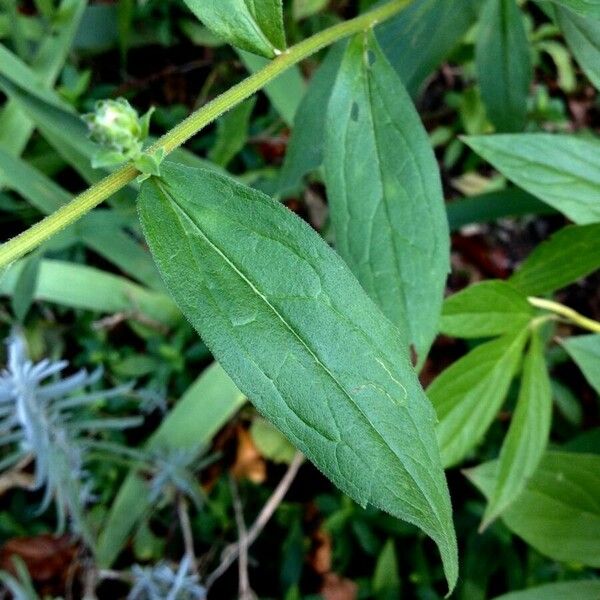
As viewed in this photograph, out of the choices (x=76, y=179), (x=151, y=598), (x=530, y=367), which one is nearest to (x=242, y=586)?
(x=151, y=598)

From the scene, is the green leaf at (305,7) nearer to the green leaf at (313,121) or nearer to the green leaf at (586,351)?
the green leaf at (313,121)

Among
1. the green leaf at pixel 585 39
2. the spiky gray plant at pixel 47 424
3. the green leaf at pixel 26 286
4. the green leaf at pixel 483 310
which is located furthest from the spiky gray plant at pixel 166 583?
the green leaf at pixel 585 39

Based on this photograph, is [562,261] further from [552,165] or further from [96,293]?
[96,293]

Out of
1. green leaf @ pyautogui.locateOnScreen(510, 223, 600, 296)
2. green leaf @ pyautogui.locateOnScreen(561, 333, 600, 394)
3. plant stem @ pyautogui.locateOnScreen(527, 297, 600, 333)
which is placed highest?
green leaf @ pyautogui.locateOnScreen(510, 223, 600, 296)

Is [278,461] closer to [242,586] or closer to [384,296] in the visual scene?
[242,586]

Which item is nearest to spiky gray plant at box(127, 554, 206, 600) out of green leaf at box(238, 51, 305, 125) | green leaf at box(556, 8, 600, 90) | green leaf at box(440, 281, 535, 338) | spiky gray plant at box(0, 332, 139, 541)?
spiky gray plant at box(0, 332, 139, 541)

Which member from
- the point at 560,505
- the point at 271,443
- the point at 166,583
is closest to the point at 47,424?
the point at 166,583

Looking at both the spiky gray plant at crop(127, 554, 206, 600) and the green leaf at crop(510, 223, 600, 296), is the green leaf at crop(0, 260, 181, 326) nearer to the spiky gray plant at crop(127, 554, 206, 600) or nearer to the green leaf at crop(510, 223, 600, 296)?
the spiky gray plant at crop(127, 554, 206, 600)
